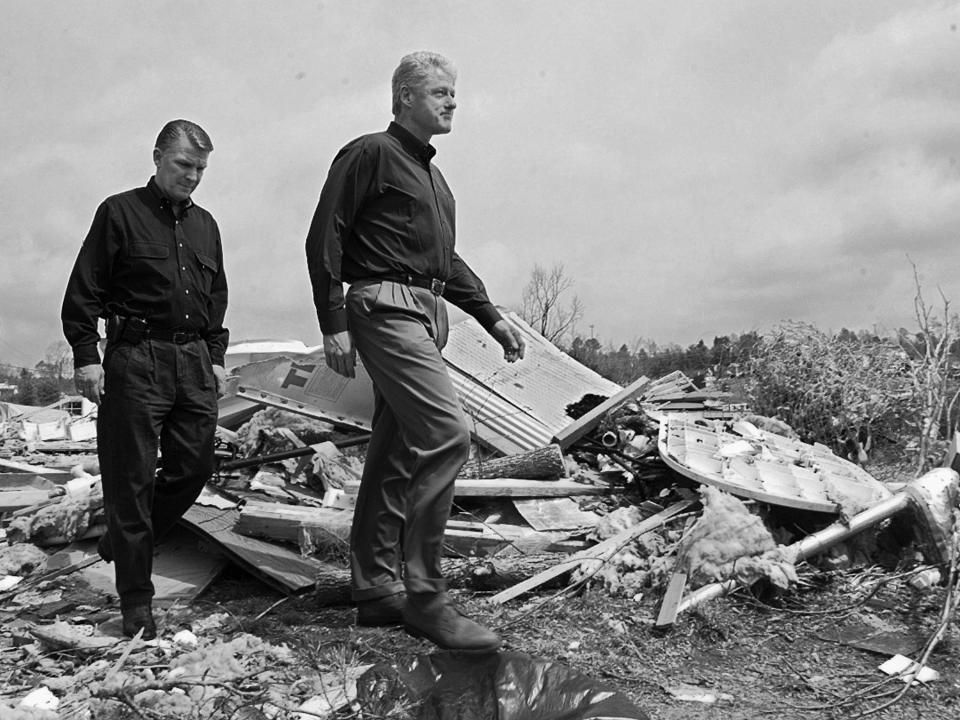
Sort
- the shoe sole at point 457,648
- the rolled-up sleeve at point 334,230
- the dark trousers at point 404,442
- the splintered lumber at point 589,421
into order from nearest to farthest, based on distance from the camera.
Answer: the shoe sole at point 457,648, the dark trousers at point 404,442, the rolled-up sleeve at point 334,230, the splintered lumber at point 589,421

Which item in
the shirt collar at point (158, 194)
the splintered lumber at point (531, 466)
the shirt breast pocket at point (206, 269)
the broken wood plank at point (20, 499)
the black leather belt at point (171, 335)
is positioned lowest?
the broken wood plank at point (20, 499)

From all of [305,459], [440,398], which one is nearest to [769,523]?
[440,398]

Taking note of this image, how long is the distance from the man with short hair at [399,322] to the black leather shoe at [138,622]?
2.55 ft

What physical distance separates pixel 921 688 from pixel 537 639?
1308 mm

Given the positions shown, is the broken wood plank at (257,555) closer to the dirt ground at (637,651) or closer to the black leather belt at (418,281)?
the dirt ground at (637,651)

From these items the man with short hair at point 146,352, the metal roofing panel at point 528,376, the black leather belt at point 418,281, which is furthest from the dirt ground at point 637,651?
the metal roofing panel at point 528,376

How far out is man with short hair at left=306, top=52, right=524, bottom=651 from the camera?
9.46 feet

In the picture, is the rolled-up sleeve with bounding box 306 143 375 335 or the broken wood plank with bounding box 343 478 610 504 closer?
the rolled-up sleeve with bounding box 306 143 375 335

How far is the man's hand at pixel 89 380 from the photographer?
3.14 metres

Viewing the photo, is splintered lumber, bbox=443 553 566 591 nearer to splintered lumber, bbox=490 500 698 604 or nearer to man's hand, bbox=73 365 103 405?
splintered lumber, bbox=490 500 698 604

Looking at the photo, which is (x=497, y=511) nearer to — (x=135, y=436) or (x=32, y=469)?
(x=135, y=436)

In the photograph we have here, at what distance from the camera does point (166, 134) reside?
11.0 ft

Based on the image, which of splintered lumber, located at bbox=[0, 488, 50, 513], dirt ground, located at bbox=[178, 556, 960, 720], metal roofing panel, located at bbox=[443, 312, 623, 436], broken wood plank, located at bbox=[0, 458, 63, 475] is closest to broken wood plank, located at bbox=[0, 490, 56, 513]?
splintered lumber, located at bbox=[0, 488, 50, 513]

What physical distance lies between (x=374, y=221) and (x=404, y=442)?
2.62ft
